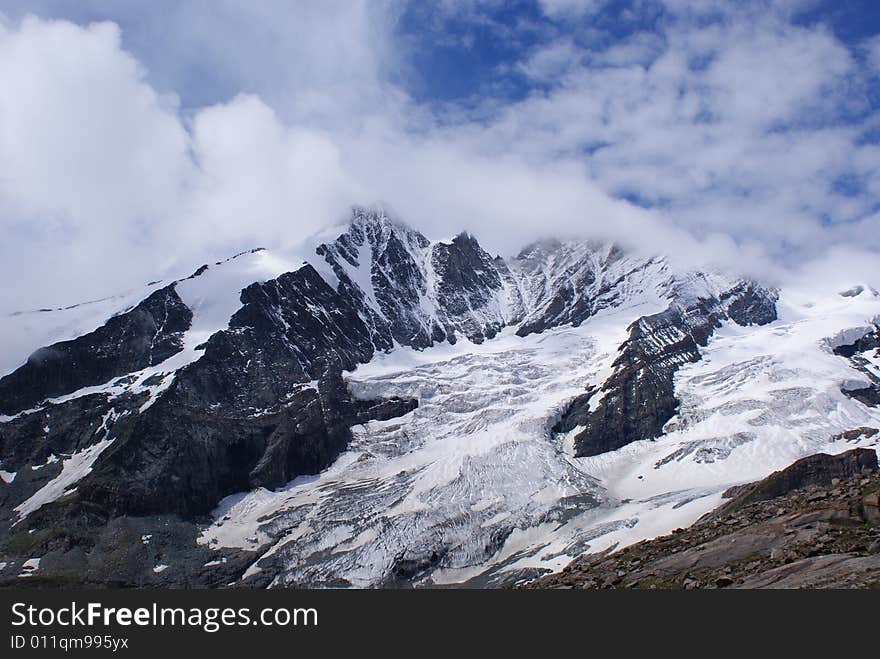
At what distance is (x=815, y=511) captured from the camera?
215 ft

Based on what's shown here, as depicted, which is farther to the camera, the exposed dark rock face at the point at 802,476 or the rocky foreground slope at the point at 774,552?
the exposed dark rock face at the point at 802,476

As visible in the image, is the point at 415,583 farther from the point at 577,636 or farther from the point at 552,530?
the point at 577,636

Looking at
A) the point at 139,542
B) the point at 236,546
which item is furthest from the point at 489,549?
the point at 139,542

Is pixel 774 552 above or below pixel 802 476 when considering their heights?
below

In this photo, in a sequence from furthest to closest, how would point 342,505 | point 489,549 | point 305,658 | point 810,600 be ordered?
point 342,505 → point 489,549 → point 305,658 → point 810,600

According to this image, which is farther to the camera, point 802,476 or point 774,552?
point 802,476

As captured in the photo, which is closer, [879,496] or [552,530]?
[879,496]

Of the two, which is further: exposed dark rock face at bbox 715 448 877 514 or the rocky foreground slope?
exposed dark rock face at bbox 715 448 877 514

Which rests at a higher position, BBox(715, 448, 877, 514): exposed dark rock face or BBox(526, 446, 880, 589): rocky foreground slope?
BBox(715, 448, 877, 514): exposed dark rock face

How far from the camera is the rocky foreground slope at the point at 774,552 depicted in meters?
48.9

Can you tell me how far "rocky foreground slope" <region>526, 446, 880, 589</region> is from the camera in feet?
160

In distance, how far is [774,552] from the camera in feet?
185

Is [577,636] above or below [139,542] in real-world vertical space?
below

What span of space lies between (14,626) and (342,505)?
132865 mm
